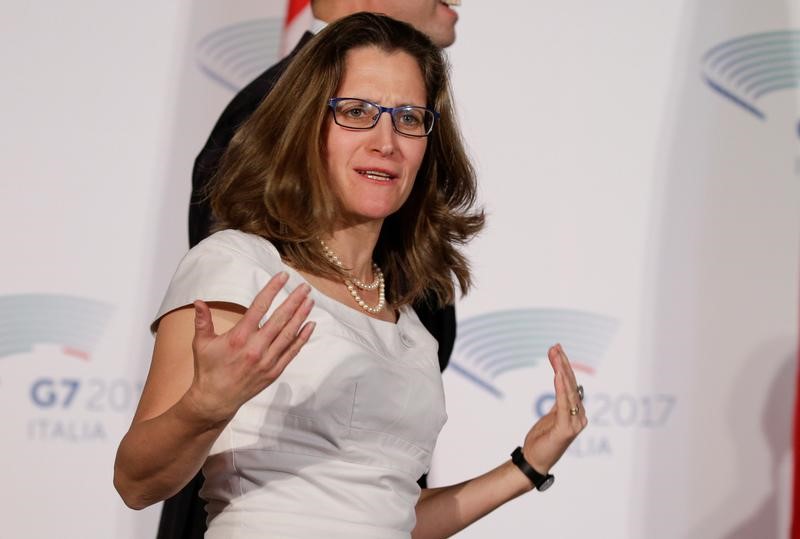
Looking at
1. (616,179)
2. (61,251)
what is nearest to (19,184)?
(61,251)

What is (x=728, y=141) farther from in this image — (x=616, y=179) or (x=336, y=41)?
(x=336, y=41)

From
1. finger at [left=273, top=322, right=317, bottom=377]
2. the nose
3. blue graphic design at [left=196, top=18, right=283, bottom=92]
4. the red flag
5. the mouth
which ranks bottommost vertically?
finger at [left=273, top=322, right=317, bottom=377]

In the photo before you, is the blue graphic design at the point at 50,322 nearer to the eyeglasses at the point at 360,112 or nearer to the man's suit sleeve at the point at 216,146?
the man's suit sleeve at the point at 216,146

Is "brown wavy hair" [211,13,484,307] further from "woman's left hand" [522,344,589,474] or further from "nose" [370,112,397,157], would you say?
"woman's left hand" [522,344,589,474]

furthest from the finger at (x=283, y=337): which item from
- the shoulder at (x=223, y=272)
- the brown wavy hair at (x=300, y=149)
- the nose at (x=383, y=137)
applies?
the nose at (x=383, y=137)

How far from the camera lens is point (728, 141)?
127 inches

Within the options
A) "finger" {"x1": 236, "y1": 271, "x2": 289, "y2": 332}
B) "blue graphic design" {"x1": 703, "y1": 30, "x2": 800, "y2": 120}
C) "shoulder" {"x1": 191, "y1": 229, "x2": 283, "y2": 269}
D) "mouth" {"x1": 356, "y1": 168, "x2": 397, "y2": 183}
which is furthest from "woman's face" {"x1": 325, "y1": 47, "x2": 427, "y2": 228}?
"blue graphic design" {"x1": 703, "y1": 30, "x2": 800, "y2": 120}

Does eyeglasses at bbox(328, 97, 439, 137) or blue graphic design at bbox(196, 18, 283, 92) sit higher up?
blue graphic design at bbox(196, 18, 283, 92)

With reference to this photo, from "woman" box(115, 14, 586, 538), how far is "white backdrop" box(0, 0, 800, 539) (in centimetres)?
105

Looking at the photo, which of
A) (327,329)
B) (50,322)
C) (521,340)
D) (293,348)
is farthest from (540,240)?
(293,348)

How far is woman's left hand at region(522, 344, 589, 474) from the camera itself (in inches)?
74.3

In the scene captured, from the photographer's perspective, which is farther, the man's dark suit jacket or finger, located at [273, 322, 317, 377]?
the man's dark suit jacket

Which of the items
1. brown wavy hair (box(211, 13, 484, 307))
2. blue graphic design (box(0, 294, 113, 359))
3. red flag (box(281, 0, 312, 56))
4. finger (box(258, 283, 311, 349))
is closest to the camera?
finger (box(258, 283, 311, 349))

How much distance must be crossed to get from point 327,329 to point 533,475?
61 centimetres
